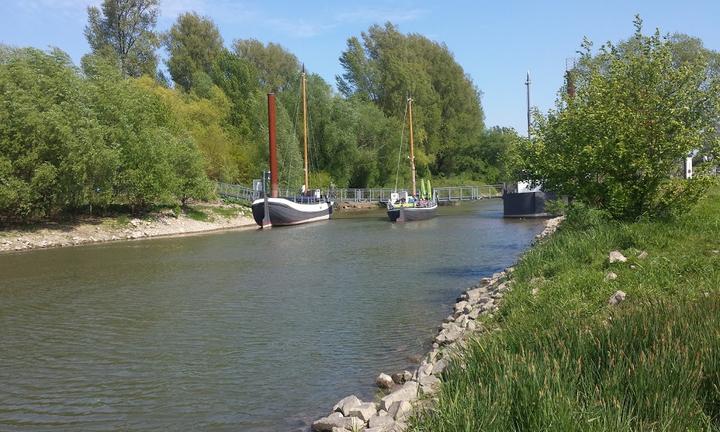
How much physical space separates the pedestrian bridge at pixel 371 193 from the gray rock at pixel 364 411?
160 feet

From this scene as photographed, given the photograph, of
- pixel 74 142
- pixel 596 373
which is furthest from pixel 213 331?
pixel 74 142

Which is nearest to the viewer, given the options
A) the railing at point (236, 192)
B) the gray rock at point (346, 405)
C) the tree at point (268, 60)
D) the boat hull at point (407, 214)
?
the gray rock at point (346, 405)

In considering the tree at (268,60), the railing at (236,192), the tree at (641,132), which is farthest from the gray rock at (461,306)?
the tree at (268,60)

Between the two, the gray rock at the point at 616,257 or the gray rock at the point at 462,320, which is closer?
the gray rock at the point at 462,320

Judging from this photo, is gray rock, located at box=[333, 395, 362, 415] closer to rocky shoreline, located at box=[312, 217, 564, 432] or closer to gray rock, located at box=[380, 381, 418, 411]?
rocky shoreline, located at box=[312, 217, 564, 432]

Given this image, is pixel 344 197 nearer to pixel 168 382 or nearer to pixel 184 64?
pixel 184 64

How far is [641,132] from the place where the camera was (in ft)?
50.2

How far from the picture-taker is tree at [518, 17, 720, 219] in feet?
49.9

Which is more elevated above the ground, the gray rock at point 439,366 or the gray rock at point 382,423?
the gray rock at point 439,366

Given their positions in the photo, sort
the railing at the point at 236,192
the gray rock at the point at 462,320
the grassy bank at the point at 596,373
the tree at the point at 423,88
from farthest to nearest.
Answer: the tree at the point at 423,88, the railing at the point at 236,192, the gray rock at the point at 462,320, the grassy bank at the point at 596,373

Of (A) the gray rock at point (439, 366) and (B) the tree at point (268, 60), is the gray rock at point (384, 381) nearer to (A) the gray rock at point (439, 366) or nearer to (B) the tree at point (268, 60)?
(A) the gray rock at point (439, 366)

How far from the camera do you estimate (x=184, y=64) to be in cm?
7569

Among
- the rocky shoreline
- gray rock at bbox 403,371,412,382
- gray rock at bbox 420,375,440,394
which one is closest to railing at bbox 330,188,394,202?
the rocky shoreline

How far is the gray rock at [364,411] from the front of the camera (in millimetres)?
7435
